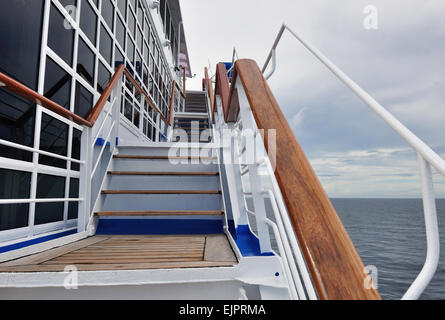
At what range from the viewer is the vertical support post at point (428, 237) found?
41 cm

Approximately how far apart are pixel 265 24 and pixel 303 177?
1.46 meters

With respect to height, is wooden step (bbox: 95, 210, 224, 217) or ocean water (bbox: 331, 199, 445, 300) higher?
wooden step (bbox: 95, 210, 224, 217)

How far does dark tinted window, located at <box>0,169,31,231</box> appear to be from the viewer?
4.62ft

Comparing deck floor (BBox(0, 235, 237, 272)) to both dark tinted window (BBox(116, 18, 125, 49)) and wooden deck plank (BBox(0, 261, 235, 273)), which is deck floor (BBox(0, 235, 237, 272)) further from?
dark tinted window (BBox(116, 18, 125, 49))

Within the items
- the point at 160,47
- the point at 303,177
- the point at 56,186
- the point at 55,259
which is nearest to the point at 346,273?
the point at 303,177

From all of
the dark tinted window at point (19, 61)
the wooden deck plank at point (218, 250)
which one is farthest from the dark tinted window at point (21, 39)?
the wooden deck plank at point (218, 250)

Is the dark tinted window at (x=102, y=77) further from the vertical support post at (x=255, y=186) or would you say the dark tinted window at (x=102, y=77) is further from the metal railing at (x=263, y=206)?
the vertical support post at (x=255, y=186)

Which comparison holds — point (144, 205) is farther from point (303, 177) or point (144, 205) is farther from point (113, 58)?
point (113, 58)

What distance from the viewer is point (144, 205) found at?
1978 millimetres

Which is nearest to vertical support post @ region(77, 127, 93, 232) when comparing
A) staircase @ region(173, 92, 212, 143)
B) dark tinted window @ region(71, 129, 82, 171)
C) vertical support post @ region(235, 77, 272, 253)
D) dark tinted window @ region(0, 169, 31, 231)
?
dark tinted window @ region(0, 169, 31, 231)

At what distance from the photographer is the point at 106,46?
2.91 m

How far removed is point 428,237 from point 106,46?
331cm

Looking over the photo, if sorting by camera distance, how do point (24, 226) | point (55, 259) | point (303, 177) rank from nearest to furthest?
point (303, 177) → point (55, 259) → point (24, 226)

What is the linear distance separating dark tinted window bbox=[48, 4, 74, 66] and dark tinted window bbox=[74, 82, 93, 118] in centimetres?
26
